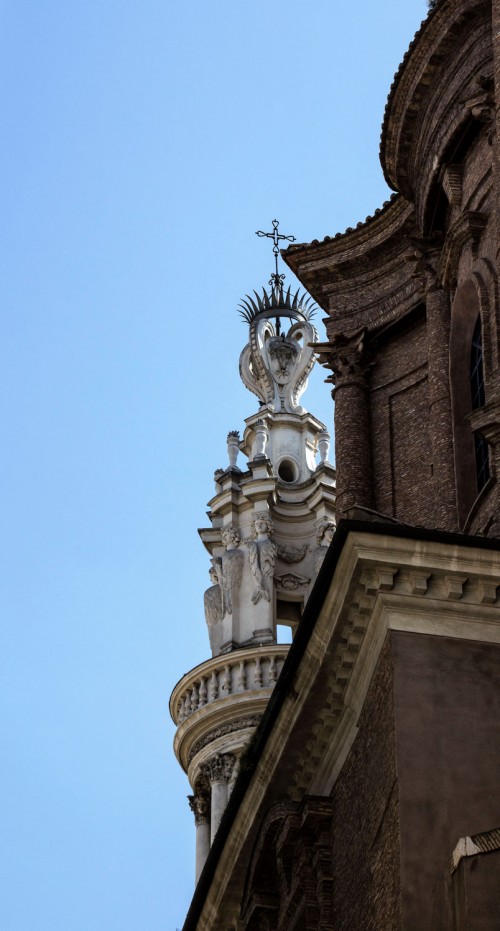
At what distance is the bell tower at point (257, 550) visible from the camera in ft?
127

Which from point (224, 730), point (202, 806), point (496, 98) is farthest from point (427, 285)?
point (202, 806)

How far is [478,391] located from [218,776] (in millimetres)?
12726

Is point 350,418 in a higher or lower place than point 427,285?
lower

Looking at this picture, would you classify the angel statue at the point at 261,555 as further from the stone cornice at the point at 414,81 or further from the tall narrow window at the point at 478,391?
the tall narrow window at the point at 478,391

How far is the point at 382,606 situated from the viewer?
18.4 metres

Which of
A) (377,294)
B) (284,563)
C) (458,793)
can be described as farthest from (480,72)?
(284,563)

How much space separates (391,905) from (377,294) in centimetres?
1689

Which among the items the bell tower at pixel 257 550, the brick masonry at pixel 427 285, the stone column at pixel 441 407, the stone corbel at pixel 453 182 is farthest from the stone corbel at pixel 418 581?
the bell tower at pixel 257 550

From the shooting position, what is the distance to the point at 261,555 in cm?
4116

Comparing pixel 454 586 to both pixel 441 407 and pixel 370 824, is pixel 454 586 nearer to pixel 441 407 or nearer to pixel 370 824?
pixel 370 824

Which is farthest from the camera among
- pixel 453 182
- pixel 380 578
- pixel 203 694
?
pixel 203 694

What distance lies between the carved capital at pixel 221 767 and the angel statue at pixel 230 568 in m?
3.14

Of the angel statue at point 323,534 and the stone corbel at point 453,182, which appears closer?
the stone corbel at point 453,182

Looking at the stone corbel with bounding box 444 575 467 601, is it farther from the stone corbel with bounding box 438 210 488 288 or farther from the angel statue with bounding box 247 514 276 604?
the angel statue with bounding box 247 514 276 604
